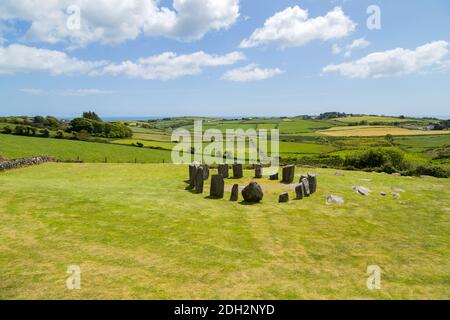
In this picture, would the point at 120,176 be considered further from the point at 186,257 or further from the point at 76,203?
the point at 186,257

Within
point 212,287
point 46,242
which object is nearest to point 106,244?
point 46,242

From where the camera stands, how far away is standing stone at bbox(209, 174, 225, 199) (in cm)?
2119

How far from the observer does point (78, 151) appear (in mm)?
47719

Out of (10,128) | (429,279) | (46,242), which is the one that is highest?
(10,128)

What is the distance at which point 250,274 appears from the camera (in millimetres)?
10164

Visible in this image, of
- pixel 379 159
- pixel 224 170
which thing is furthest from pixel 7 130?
pixel 379 159

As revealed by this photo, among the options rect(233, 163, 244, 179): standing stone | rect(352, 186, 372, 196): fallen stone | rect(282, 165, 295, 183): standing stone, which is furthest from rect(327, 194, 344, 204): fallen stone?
rect(233, 163, 244, 179): standing stone

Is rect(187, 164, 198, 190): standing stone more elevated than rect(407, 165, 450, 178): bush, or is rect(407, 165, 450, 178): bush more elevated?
rect(187, 164, 198, 190): standing stone

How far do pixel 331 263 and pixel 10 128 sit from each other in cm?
6595

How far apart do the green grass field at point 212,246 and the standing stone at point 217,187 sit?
1.50 m

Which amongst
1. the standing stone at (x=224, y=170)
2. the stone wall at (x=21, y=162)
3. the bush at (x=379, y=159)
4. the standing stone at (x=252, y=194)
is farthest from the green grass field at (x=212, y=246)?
the bush at (x=379, y=159)

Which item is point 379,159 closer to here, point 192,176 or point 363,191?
point 363,191

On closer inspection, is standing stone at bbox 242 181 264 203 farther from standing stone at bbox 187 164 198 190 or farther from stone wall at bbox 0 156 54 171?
stone wall at bbox 0 156 54 171

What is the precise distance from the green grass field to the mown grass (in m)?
24.8
